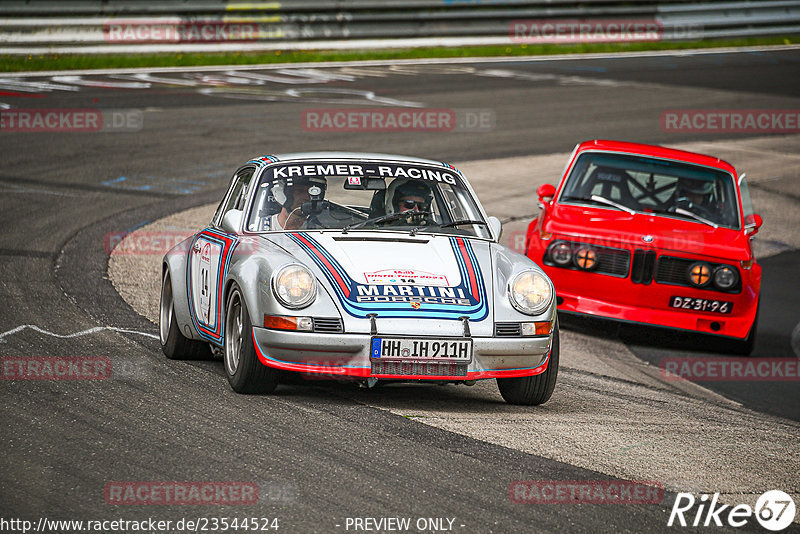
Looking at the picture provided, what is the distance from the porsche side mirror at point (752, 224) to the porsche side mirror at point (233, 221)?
4928 mm

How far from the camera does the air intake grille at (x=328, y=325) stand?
6086mm

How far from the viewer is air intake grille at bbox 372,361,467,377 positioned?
6086 mm

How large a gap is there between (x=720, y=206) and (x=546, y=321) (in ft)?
A: 14.6

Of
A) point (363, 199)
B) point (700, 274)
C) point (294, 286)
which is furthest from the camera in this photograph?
point (700, 274)

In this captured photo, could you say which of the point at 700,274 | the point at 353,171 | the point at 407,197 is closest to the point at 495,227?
the point at 407,197

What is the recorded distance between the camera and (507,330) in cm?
629

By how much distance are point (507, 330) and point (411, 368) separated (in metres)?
0.58

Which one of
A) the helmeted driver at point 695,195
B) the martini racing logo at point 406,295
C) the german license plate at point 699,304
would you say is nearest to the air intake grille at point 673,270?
the german license plate at point 699,304

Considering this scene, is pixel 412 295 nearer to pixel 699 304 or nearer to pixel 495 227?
pixel 495 227

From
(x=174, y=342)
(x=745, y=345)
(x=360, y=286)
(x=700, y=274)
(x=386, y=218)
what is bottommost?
(x=745, y=345)

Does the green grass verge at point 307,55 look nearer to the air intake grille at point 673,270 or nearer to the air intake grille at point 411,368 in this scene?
the air intake grille at point 673,270

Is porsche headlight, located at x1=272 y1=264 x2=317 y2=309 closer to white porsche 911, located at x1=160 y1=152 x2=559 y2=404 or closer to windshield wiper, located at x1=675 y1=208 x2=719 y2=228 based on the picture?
white porsche 911, located at x1=160 y1=152 x2=559 y2=404

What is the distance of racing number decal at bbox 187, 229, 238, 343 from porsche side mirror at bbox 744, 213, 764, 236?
4936 mm

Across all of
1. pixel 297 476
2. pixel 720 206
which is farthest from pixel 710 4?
pixel 297 476
